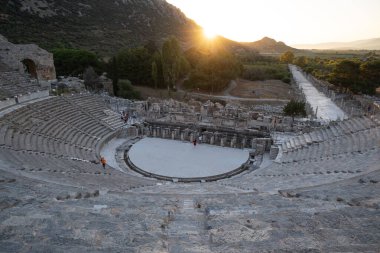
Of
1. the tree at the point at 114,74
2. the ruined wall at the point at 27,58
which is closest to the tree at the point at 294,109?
the tree at the point at 114,74

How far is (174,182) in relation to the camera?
1512 cm

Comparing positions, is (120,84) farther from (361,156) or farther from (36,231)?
(36,231)

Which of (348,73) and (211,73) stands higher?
(348,73)

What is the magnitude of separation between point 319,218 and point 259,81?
5134 centimetres

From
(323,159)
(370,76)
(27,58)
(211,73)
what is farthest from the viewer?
(211,73)

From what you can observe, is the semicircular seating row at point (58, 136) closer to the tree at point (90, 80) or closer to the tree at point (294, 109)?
the tree at point (90, 80)

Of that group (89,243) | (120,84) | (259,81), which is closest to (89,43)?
(120,84)

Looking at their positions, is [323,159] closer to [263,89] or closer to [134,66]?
[134,66]

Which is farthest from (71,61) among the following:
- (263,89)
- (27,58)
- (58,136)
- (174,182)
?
(174,182)

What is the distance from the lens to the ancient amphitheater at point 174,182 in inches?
203

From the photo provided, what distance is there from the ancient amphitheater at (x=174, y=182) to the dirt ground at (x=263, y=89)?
70.3 ft

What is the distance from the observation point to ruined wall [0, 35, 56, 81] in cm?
2814

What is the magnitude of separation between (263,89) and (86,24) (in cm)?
4225

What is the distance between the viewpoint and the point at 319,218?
6043 mm
